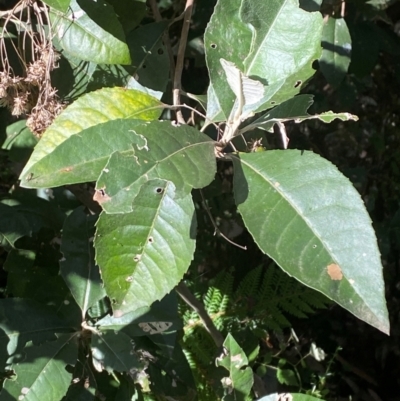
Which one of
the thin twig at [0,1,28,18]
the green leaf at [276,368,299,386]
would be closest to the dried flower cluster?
the thin twig at [0,1,28,18]

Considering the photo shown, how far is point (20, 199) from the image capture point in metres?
1.52

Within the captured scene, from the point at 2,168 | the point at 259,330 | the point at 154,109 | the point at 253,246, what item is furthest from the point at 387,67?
the point at 154,109

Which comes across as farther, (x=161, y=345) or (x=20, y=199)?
(x=20, y=199)

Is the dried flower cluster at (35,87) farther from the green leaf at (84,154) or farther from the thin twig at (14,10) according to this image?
the green leaf at (84,154)

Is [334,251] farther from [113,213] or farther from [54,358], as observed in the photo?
[54,358]

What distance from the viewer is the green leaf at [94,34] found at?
0.98m

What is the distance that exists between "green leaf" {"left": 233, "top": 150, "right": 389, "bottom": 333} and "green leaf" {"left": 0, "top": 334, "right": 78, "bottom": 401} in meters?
0.55

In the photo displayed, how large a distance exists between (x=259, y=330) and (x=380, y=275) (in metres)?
1.31

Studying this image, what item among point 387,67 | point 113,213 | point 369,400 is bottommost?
point 369,400

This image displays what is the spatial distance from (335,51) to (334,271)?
1078 millimetres

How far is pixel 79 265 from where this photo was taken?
4.26 feet

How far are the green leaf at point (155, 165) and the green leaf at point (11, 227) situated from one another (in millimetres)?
724

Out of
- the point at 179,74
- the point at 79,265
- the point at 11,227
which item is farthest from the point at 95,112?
the point at 11,227

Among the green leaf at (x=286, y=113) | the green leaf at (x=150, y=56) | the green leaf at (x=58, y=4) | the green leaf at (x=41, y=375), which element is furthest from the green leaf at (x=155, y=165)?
the green leaf at (x=41, y=375)
